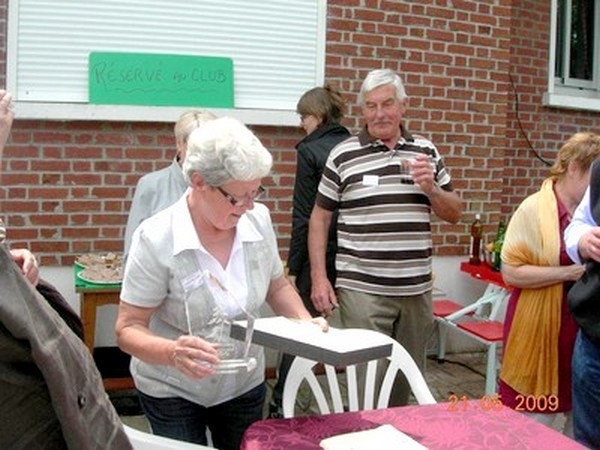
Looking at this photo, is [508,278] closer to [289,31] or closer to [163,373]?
[163,373]

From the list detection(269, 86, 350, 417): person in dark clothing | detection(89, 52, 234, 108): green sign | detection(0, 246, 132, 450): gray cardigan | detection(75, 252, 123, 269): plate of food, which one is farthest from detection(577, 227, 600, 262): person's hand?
detection(89, 52, 234, 108): green sign

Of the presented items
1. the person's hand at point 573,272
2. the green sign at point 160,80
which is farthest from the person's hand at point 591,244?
the green sign at point 160,80

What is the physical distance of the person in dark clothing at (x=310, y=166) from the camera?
144 inches

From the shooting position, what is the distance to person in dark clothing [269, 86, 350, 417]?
365 centimetres

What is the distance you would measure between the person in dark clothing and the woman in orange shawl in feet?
3.36

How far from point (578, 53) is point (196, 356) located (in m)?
5.54

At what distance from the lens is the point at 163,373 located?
6.84ft

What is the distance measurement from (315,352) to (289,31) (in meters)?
3.23

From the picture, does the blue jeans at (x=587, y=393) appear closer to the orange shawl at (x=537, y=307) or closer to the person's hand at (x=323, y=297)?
the orange shawl at (x=537, y=307)

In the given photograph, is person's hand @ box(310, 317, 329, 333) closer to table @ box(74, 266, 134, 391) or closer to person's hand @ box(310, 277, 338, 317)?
person's hand @ box(310, 277, 338, 317)

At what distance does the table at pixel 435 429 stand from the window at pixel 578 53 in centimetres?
442

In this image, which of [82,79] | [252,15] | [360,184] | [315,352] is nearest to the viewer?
[315,352]

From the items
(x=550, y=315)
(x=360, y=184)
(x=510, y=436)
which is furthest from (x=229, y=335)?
(x=550, y=315)

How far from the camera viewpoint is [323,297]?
10.4ft
